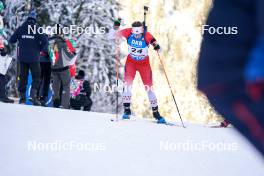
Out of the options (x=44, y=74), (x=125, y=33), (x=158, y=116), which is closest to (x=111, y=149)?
(x=158, y=116)

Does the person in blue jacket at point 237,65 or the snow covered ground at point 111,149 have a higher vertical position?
the person in blue jacket at point 237,65

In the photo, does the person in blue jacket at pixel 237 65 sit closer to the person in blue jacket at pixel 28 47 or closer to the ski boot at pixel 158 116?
the ski boot at pixel 158 116

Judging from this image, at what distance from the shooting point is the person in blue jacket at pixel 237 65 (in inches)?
24.5

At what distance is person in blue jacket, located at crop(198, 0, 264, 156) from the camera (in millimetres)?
622

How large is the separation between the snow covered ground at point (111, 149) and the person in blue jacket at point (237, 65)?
197 cm

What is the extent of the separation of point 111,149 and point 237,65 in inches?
142

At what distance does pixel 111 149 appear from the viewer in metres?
4.18

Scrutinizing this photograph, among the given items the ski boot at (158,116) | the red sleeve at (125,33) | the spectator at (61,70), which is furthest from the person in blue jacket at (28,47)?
the ski boot at (158,116)

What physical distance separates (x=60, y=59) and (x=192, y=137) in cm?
436

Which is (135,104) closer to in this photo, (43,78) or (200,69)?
(43,78)

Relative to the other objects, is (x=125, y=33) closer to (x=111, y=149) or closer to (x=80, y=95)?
(x=111, y=149)

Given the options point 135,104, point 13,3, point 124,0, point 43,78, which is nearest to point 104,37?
point 124,0

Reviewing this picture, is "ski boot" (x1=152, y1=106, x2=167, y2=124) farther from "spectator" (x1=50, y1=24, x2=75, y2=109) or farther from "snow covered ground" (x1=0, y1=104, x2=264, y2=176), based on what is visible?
"spectator" (x1=50, y1=24, x2=75, y2=109)

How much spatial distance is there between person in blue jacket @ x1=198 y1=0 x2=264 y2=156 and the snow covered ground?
1.97 m
